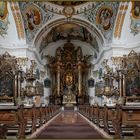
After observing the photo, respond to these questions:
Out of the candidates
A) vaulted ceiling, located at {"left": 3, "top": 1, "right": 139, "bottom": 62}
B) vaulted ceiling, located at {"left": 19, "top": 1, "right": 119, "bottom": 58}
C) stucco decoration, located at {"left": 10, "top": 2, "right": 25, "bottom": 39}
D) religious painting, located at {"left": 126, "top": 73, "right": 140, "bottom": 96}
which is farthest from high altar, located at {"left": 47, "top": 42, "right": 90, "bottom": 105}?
religious painting, located at {"left": 126, "top": 73, "right": 140, "bottom": 96}

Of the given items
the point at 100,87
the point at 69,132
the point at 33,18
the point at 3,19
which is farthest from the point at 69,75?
the point at 69,132

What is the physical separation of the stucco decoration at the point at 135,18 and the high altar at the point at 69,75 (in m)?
10.5

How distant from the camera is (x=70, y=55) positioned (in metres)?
31.8

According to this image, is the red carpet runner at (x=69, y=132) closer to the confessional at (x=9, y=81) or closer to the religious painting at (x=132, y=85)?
the confessional at (x=9, y=81)

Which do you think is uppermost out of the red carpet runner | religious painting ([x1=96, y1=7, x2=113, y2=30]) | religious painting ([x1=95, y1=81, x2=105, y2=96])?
religious painting ([x1=96, y1=7, x2=113, y2=30])

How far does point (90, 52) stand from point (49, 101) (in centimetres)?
636

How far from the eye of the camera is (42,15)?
2358 cm

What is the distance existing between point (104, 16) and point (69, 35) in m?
7.43

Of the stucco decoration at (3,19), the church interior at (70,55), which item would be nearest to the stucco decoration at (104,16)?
the church interior at (70,55)

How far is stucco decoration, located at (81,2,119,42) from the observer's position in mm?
22297

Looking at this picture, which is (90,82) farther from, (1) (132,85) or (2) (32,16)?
(1) (132,85)

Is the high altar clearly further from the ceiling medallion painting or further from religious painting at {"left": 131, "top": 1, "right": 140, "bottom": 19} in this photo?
religious painting at {"left": 131, "top": 1, "right": 140, "bottom": 19}

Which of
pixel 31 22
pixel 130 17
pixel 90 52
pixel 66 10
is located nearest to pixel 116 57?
pixel 130 17

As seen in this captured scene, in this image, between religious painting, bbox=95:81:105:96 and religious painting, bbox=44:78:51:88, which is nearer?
religious painting, bbox=95:81:105:96
